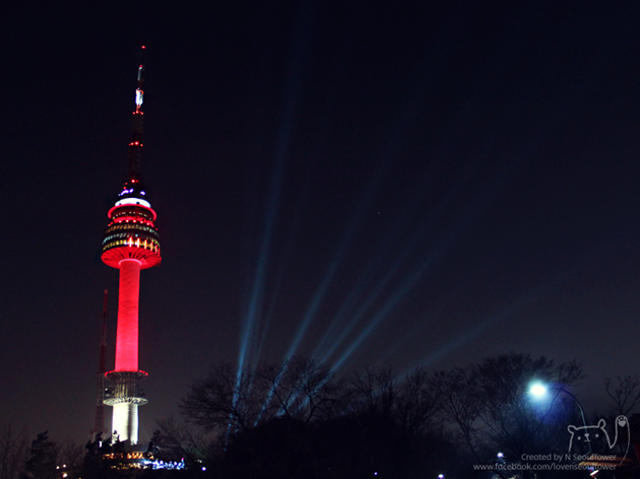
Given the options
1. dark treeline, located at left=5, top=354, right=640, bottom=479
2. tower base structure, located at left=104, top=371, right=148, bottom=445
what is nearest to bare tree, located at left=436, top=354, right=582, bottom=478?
dark treeline, located at left=5, top=354, right=640, bottom=479

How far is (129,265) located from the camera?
4879 inches

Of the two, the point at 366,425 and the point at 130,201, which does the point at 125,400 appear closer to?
the point at 130,201

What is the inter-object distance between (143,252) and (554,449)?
9024 cm

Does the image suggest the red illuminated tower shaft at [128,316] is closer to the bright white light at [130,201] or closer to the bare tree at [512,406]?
the bright white light at [130,201]

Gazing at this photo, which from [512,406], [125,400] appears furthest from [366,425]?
[125,400]

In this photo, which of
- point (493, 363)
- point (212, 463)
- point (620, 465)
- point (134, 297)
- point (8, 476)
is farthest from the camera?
point (134, 297)

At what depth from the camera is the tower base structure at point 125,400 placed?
114312 mm

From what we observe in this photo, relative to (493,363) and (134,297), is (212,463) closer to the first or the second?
(493,363)

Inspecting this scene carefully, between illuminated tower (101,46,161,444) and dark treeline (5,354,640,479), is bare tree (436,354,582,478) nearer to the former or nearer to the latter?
dark treeline (5,354,640,479)

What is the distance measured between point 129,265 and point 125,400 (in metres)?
26.5

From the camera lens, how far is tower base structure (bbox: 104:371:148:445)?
114312 mm

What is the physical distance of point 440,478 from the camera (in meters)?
61.1

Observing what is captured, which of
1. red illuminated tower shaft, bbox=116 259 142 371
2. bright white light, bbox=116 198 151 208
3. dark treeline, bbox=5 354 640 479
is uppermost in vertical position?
bright white light, bbox=116 198 151 208

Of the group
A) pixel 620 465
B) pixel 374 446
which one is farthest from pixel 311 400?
pixel 620 465
